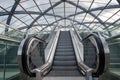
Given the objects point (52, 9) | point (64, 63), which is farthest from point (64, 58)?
point (52, 9)

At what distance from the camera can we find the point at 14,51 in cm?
863

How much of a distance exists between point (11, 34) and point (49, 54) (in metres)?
1.95

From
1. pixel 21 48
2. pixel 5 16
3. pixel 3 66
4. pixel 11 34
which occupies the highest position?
pixel 5 16

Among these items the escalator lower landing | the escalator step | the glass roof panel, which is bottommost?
the escalator step

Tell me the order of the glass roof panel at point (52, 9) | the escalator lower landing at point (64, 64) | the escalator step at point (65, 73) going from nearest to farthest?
the escalator step at point (65, 73) → the escalator lower landing at point (64, 64) → the glass roof panel at point (52, 9)

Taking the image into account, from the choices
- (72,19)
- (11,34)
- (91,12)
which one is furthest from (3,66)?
(72,19)

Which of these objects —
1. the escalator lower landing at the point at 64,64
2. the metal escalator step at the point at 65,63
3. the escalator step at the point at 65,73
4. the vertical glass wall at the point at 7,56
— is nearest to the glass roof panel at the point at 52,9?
Answer: the escalator lower landing at the point at 64,64

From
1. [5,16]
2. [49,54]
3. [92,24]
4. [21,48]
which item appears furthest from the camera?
[92,24]

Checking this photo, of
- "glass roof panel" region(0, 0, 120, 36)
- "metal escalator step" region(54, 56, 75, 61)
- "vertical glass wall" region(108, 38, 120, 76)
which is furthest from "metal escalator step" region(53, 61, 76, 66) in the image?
"glass roof panel" region(0, 0, 120, 36)

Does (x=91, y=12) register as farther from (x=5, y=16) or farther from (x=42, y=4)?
(x=5, y=16)

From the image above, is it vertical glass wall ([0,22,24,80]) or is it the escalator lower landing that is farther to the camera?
the escalator lower landing

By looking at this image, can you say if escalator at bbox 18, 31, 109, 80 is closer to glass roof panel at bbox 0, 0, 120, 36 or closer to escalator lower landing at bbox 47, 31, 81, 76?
escalator lower landing at bbox 47, 31, 81, 76

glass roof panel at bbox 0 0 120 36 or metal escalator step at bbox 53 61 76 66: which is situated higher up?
glass roof panel at bbox 0 0 120 36

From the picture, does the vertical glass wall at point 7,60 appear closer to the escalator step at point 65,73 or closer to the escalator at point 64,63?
the escalator at point 64,63
